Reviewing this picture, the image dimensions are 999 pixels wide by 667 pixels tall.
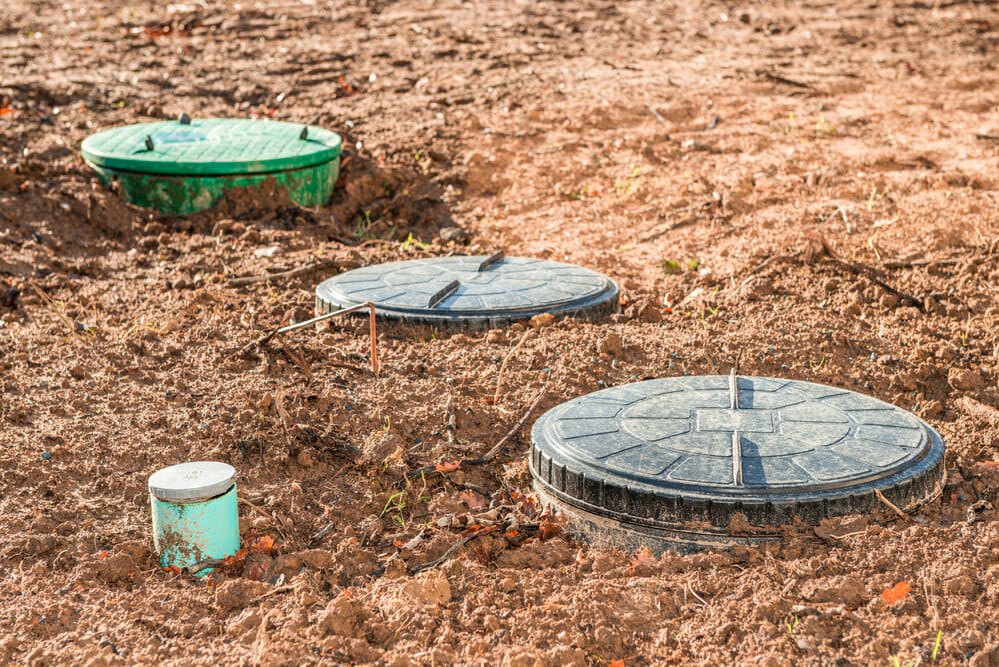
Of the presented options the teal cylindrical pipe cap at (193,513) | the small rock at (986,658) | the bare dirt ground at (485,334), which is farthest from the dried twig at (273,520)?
the small rock at (986,658)

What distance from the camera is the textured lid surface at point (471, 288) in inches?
162

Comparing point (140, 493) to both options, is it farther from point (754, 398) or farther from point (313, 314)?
point (754, 398)

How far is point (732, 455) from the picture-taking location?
2617mm

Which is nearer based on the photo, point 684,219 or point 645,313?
point 645,313

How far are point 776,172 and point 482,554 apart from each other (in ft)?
13.1

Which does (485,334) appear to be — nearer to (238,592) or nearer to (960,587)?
(238,592)

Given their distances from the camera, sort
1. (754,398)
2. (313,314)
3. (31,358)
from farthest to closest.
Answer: (313,314) < (31,358) < (754,398)

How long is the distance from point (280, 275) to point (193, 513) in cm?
250

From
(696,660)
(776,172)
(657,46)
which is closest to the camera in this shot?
(696,660)

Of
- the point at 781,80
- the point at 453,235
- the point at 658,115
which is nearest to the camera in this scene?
the point at 453,235

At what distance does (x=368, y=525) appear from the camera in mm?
2846

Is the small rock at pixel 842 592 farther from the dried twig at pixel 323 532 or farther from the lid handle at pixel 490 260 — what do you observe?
the lid handle at pixel 490 260

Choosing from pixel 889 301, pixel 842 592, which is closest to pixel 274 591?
pixel 842 592

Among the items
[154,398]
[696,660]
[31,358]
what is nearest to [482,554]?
[696,660]
